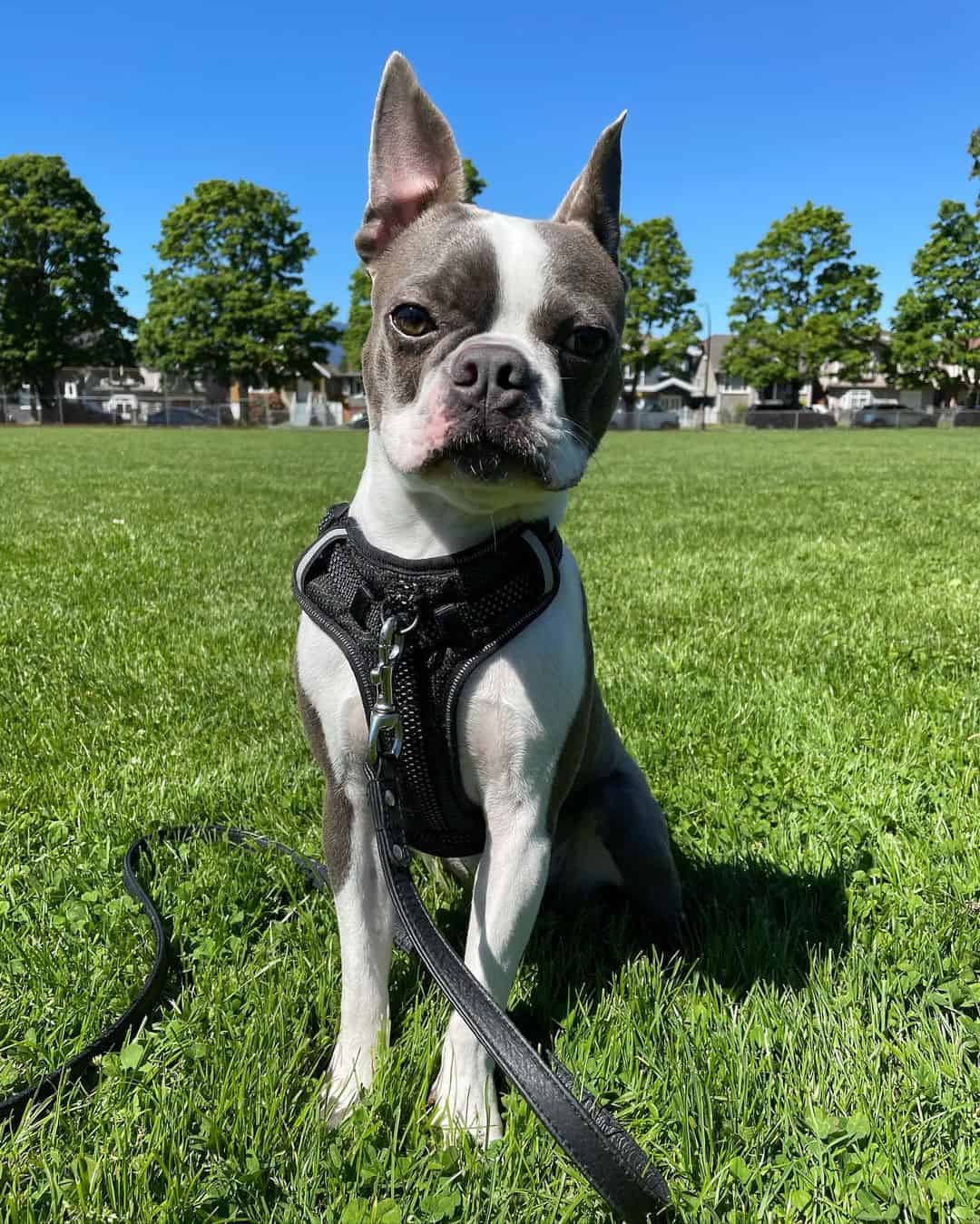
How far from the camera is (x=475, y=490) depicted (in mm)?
1978

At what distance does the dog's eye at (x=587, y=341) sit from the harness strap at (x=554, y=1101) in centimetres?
138

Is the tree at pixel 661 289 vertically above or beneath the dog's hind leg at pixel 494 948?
above

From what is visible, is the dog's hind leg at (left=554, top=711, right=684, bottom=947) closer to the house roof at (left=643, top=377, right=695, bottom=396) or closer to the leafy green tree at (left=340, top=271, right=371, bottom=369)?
the leafy green tree at (left=340, top=271, right=371, bottom=369)

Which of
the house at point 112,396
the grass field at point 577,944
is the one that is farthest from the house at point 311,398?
the grass field at point 577,944

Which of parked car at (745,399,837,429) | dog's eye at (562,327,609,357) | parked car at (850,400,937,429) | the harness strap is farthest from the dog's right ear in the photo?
parked car at (850,400,937,429)

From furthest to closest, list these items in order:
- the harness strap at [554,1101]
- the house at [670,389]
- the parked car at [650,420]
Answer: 1. the house at [670,389]
2. the parked car at [650,420]
3. the harness strap at [554,1101]

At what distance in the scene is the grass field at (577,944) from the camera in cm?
181

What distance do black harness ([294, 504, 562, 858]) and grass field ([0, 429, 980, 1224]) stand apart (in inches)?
28.0

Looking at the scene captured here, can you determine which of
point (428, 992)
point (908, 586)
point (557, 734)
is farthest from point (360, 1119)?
point (908, 586)

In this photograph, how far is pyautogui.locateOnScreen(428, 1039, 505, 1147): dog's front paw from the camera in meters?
1.97

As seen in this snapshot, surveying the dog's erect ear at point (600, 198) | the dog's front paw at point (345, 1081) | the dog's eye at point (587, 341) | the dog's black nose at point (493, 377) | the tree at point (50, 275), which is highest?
the tree at point (50, 275)

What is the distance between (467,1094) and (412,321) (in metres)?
1.85

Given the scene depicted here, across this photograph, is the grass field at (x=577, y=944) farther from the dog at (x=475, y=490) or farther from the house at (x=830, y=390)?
the house at (x=830, y=390)

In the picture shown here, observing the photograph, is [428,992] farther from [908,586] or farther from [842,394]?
[842,394]
